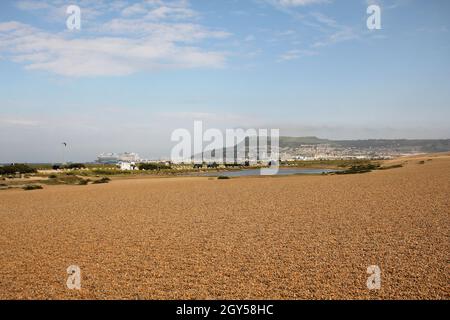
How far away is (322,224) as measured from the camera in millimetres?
A: 13328

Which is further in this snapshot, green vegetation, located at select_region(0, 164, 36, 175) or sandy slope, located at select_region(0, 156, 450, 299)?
green vegetation, located at select_region(0, 164, 36, 175)

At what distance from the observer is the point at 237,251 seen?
33.1ft

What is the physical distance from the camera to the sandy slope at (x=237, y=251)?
24.0ft

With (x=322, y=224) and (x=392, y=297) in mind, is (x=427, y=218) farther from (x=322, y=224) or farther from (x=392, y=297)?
(x=392, y=297)

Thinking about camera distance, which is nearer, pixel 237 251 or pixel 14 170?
pixel 237 251

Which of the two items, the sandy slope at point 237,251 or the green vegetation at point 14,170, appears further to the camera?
the green vegetation at point 14,170

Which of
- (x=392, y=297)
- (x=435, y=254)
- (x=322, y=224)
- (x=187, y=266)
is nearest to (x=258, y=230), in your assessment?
(x=322, y=224)

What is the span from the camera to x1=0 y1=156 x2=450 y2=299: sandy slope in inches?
288

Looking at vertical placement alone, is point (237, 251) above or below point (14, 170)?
above

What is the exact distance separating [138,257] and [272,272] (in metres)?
3.69

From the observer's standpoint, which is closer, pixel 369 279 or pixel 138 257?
pixel 369 279
